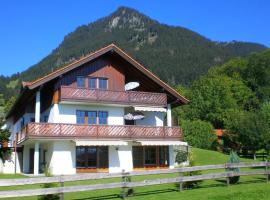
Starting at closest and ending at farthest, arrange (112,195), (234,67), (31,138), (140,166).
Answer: (112,195), (31,138), (140,166), (234,67)

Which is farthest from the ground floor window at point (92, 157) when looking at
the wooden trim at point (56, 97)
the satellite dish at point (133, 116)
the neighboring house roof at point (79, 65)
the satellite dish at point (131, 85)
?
the neighboring house roof at point (79, 65)

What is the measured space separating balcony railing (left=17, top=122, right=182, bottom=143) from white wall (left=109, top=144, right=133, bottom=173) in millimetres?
1265

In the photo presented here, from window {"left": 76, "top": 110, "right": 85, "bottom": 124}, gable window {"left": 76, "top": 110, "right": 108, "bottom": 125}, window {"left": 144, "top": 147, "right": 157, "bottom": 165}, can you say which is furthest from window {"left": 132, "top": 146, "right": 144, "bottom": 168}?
window {"left": 76, "top": 110, "right": 85, "bottom": 124}

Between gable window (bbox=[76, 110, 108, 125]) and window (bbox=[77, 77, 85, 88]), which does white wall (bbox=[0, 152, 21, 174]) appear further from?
window (bbox=[77, 77, 85, 88])

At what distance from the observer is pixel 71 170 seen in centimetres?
3180

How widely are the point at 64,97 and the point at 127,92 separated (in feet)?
17.2

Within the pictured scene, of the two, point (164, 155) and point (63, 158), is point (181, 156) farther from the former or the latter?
point (63, 158)

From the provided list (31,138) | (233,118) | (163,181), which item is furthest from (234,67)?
(163,181)

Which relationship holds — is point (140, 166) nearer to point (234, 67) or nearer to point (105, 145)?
point (105, 145)

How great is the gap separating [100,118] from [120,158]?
3.47 m

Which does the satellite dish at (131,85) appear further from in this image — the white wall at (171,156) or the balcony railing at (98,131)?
the white wall at (171,156)

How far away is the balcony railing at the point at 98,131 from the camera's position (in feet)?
101

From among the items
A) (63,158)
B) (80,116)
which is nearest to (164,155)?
(80,116)

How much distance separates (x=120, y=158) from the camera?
111 ft
